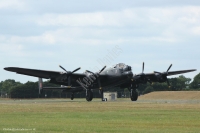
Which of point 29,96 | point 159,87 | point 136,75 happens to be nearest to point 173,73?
point 136,75

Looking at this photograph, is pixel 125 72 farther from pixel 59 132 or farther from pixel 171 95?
pixel 59 132

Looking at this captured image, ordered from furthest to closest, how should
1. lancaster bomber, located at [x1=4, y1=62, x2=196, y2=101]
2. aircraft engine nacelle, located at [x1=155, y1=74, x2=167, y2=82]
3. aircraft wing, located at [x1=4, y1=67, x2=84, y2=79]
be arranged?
aircraft engine nacelle, located at [x1=155, y1=74, x2=167, y2=82]
lancaster bomber, located at [x1=4, y1=62, x2=196, y2=101]
aircraft wing, located at [x1=4, y1=67, x2=84, y2=79]

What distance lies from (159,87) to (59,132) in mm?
150278

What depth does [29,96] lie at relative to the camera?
143 m

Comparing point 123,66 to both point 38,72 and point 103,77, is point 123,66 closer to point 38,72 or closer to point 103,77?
point 103,77

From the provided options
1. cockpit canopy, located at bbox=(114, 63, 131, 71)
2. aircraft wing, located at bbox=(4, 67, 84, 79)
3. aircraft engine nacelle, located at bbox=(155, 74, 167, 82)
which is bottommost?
aircraft engine nacelle, located at bbox=(155, 74, 167, 82)

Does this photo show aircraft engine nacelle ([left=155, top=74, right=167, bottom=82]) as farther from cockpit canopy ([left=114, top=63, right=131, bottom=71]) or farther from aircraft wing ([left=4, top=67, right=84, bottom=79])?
aircraft wing ([left=4, top=67, right=84, bottom=79])

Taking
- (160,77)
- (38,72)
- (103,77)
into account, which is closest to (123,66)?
(103,77)

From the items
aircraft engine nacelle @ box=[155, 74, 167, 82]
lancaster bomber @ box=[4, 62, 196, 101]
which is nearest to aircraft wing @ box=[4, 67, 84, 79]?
lancaster bomber @ box=[4, 62, 196, 101]

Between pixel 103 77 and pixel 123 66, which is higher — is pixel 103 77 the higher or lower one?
the lower one

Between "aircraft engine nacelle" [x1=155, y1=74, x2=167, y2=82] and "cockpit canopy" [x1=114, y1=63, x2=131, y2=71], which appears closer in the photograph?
"cockpit canopy" [x1=114, y1=63, x2=131, y2=71]

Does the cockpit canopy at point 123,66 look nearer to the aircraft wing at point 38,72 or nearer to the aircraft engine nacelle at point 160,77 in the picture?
the aircraft engine nacelle at point 160,77

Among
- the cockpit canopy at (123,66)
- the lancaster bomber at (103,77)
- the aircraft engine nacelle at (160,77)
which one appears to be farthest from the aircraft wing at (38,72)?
the aircraft engine nacelle at (160,77)

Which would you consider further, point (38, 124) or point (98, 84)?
point (98, 84)
